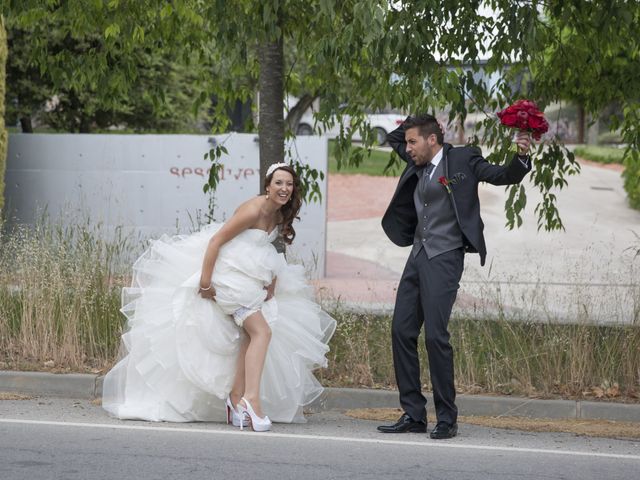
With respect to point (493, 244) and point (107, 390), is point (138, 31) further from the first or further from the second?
point (493, 244)

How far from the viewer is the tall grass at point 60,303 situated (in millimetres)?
8602

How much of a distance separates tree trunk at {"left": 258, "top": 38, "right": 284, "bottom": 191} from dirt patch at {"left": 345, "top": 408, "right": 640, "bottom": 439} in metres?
2.24

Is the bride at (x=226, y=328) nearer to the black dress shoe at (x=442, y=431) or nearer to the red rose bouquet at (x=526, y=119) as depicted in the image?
the black dress shoe at (x=442, y=431)

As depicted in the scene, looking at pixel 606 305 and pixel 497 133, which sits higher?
pixel 497 133

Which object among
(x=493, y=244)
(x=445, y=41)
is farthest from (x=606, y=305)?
(x=493, y=244)

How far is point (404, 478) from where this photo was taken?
577cm

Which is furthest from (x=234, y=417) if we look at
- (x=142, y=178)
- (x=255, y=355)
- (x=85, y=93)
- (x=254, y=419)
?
(x=85, y=93)

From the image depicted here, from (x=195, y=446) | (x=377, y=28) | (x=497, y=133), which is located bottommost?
(x=195, y=446)

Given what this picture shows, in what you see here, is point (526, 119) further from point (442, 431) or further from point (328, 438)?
point (328, 438)

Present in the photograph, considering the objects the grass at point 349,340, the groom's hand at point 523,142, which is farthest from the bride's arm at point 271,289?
the groom's hand at point 523,142

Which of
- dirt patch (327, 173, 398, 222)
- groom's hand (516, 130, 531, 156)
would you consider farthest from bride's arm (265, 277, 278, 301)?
dirt patch (327, 173, 398, 222)

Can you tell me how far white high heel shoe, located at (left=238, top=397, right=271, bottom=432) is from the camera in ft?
22.4

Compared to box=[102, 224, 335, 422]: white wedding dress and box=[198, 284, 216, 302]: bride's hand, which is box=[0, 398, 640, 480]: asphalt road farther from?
box=[198, 284, 216, 302]: bride's hand

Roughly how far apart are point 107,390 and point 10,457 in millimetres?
1291
